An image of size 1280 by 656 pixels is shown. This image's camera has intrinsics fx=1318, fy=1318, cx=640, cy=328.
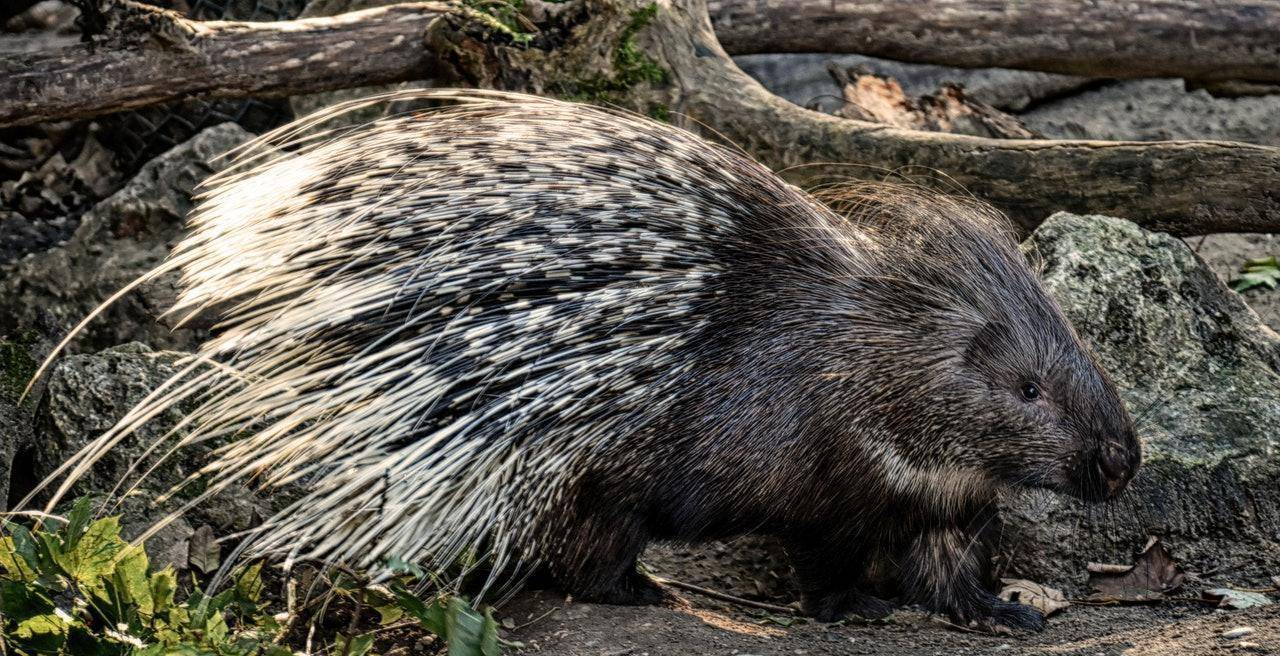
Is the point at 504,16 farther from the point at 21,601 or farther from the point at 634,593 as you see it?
the point at 21,601

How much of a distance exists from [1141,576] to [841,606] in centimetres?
83

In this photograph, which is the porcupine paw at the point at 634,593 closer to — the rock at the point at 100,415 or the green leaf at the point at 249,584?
the green leaf at the point at 249,584

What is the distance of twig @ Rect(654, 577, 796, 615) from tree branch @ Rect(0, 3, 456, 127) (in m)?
1.96

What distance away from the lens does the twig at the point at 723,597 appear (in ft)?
11.0

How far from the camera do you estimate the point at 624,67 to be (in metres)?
4.26

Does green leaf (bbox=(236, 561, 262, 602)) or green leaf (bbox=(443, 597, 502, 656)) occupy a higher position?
green leaf (bbox=(443, 597, 502, 656))

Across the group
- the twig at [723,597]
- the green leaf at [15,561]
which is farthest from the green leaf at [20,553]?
the twig at [723,597]

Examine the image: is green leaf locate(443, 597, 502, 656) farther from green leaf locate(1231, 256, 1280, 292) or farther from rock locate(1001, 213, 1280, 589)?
green leaf locate(1231, 256, 1280, 292)

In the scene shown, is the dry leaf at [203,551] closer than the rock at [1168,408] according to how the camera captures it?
Yes

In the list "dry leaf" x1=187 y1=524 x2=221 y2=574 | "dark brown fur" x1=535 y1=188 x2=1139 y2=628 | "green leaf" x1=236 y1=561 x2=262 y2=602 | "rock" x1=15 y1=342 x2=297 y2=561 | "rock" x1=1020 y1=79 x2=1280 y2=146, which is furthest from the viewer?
"rock" x1=1020 y1=79 x2=1280 y2=146

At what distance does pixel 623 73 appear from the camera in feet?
14.0

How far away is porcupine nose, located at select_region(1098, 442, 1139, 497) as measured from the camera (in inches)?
118

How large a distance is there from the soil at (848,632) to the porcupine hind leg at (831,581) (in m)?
0.04

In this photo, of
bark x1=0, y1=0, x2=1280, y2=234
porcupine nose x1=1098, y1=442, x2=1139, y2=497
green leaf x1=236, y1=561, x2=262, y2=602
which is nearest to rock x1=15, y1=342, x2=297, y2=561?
green leaf x1=236, y1=561, x2=262, y2=602
